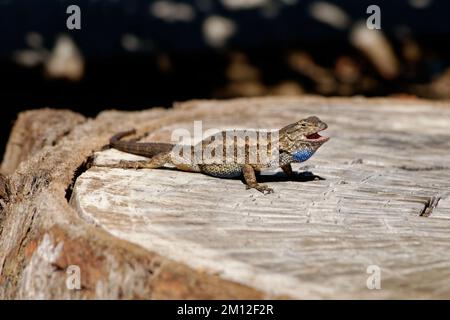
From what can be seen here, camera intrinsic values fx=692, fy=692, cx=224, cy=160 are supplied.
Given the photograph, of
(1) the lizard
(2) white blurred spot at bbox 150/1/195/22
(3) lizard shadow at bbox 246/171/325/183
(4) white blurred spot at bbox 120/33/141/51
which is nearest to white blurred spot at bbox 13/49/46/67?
(4) white blurred spot at bbox 120/33/141/51

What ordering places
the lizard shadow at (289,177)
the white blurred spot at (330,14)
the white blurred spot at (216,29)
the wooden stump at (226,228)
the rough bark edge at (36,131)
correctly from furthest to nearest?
1. the white blurred spot at (330,14)
2. the white blurred spot at (216,29)
3. the rough bark edge at (36,131)
4. the lizard shadow at (289,177)
5. the wooden stump at (226,228)

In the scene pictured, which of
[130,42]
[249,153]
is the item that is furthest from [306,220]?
[130,42]

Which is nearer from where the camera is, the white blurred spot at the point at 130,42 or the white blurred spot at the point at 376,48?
the white blurred spot at the point at 130,42

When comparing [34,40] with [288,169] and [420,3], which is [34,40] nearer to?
[420,3]

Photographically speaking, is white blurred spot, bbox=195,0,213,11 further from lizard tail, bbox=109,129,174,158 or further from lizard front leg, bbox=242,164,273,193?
lizard front leg, bbox=242,164,273,193

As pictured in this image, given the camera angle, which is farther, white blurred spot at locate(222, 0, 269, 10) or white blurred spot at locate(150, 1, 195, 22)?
white blurred spot at locate(222, 0, 269, 10)

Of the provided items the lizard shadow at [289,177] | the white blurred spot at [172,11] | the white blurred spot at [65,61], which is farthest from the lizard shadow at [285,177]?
the white blurred spot at [172,11]

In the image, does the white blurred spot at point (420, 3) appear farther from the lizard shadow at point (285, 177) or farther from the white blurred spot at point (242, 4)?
the lizard shadow at point (285, 177)
